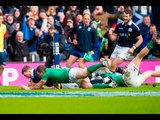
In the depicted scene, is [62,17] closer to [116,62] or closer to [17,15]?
[17,15]

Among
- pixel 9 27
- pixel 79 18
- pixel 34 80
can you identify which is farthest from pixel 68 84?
pixel 9 27

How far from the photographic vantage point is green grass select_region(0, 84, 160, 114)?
879 cm

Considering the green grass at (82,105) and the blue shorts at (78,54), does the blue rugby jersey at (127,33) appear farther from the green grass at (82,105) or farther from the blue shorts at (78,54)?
the green grass at (82,105)

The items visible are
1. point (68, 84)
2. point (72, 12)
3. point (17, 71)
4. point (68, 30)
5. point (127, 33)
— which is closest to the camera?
point (68, 84)

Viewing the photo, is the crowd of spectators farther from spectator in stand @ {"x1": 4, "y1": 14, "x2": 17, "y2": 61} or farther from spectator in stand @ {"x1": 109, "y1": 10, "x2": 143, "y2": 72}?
spectator in stand @ {"x1": 109, "y1": 10, "x2": 143, "y2": 72}

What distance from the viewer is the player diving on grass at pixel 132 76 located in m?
10.7

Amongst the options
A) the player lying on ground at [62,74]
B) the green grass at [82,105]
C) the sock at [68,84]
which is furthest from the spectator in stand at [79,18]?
the green grass at [82,105]

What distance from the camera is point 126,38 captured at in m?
12.1

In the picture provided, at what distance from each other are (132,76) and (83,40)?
2071mm

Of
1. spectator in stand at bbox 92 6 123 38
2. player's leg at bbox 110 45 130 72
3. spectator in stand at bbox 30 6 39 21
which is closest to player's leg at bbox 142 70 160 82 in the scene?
player's leg at bbox 110 45 130 72
